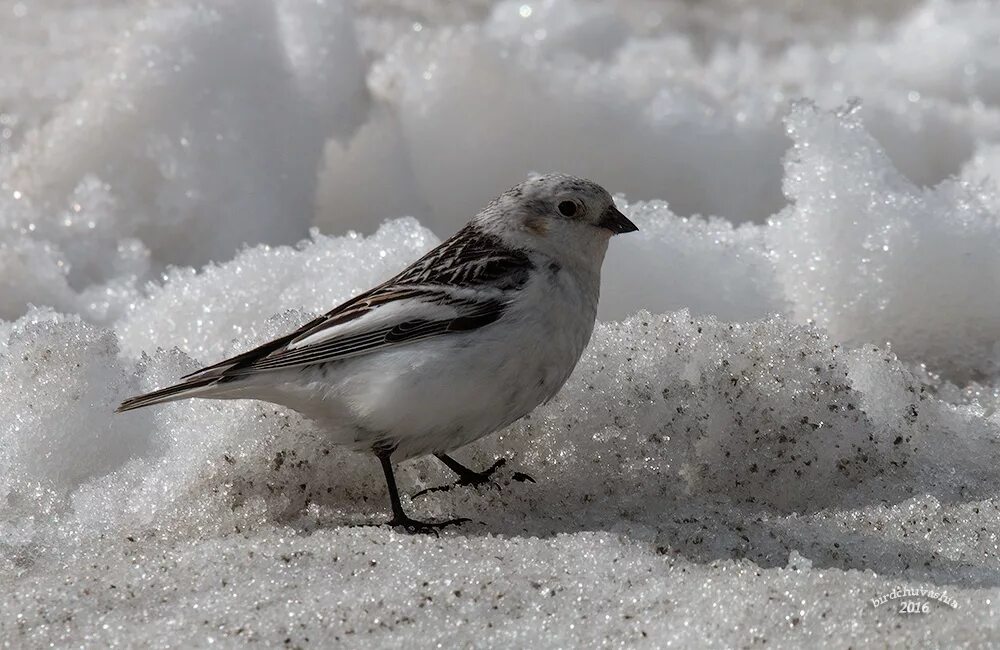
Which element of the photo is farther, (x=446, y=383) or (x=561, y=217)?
(x=561, y=217)

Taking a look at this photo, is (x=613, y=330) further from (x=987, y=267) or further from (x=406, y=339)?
(x=987, y=267)

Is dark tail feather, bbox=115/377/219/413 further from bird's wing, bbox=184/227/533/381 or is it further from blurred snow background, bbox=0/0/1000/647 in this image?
blurred snow background, bbox=0/0/1000/647

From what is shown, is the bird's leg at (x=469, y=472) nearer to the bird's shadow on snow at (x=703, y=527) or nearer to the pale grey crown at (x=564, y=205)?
the bird's shadow on snow at (x=703, y=527)

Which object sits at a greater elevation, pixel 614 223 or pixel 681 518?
pixel 614 223

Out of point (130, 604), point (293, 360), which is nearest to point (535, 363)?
point (293, 360)

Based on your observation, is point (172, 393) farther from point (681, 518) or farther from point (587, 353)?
point (681, 518)

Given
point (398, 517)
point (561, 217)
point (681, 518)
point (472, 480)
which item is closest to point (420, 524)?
point (398, 517)

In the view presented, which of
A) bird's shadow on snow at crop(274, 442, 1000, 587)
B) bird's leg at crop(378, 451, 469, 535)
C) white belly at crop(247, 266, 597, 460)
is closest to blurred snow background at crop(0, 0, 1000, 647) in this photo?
bird's shadow on snow at crop(274, 442, 1000, 587)
